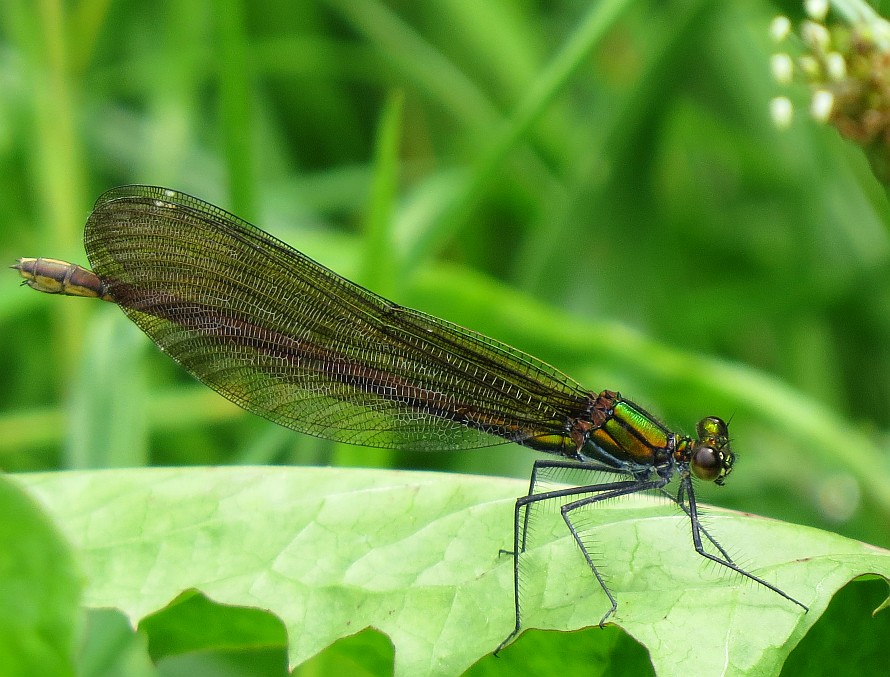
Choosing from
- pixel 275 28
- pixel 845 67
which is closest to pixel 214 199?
pixel 275 28

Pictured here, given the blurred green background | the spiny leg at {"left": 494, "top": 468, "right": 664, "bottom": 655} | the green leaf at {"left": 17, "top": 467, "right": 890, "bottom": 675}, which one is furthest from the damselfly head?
the blurred green background

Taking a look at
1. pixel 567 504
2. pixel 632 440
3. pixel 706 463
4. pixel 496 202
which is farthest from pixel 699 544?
pixel 496 202

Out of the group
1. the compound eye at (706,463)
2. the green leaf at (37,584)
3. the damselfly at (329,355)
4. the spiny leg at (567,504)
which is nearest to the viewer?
the green leaf at (37,584)

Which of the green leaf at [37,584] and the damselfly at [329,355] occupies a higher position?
the green leaf at [37,584]

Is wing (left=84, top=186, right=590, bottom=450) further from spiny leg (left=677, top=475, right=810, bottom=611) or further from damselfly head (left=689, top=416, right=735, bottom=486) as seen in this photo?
spiny leg (left=677, top=475, right=810, bottom=611)

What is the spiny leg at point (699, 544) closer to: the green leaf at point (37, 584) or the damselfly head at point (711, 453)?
the damselfly head at point (711, 453)

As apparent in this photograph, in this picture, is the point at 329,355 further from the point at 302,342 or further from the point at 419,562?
the point at 419,562

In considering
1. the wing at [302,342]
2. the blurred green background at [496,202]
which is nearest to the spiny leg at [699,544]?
the wing at [302,342]
